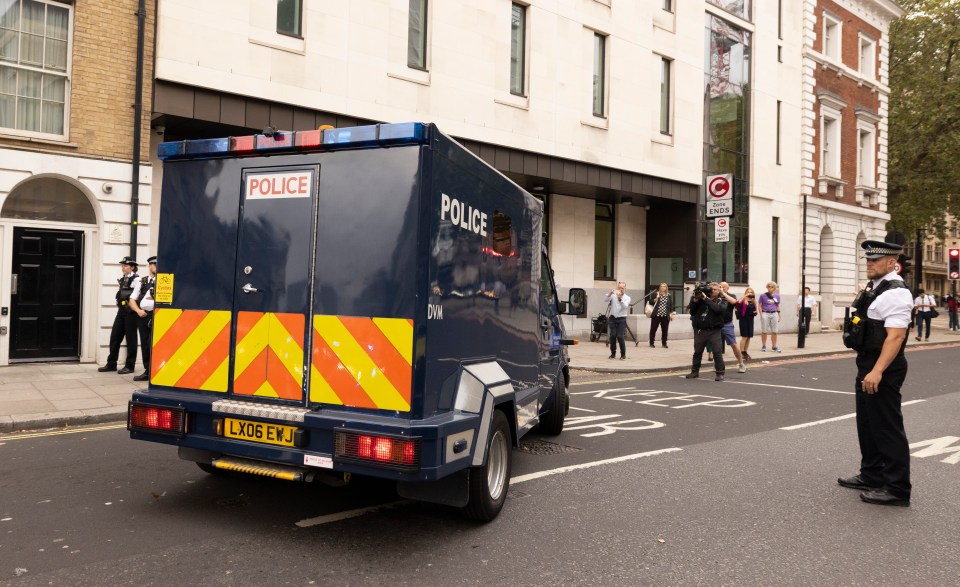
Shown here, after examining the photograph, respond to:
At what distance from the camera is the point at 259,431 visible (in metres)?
4.09

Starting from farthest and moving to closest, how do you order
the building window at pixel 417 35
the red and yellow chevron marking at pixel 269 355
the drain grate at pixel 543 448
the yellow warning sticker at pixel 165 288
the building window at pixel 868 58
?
the building window at pixel 868 58 < the building window at pixel 417 35 < the drain grate at pixel 543 448 < the yellow warning sticker at pixel 165 288 < the red and yellow chevron marking at pixel 269 355

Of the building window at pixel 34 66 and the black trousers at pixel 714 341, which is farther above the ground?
the building window at pixel 34 66

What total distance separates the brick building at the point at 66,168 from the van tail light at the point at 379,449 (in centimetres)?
976

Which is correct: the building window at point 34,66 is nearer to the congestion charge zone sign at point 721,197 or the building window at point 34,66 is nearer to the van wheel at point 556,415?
the van wheel at point 556,415

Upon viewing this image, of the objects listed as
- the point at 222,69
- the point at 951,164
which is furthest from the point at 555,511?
the point at 951,164

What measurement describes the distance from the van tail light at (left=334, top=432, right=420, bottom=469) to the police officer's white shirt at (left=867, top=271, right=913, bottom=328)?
3.57 meters

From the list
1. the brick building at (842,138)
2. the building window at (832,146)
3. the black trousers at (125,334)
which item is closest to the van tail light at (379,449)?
the black trousers at (125,334)

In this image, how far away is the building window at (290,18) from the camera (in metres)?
13.8

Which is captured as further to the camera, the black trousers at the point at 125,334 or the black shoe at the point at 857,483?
the black trousers at the point at 125,334

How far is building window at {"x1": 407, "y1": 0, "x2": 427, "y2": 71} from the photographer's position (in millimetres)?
15758

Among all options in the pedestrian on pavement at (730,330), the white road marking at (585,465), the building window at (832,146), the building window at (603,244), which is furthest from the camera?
the building window at (832,146)

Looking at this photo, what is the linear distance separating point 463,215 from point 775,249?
24926 millimetres

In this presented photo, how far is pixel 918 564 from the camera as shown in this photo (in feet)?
A: 12.9

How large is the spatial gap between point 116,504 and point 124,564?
3.79ft
